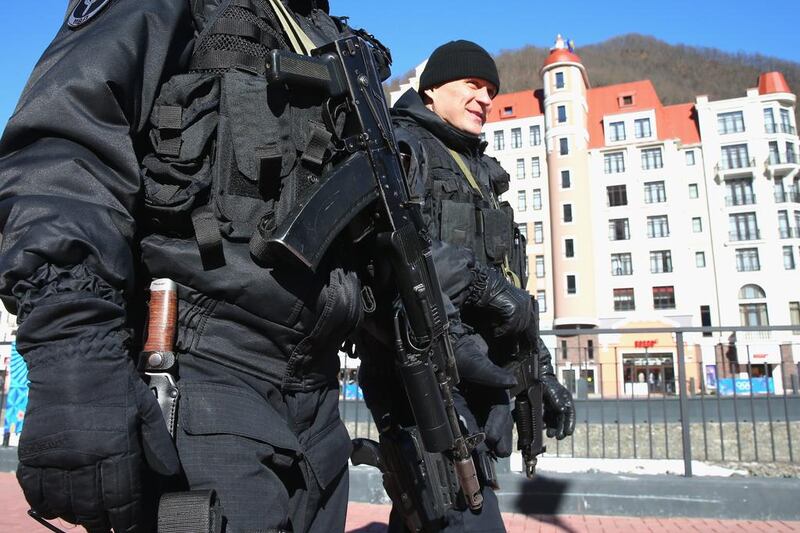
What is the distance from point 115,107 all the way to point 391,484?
6.40 ft

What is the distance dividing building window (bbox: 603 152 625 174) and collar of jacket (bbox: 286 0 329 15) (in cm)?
4669

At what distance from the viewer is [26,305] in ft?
3.83

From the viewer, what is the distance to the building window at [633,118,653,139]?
46.2 m

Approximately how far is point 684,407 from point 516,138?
4412 cm

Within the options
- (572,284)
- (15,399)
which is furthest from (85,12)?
(572,284)

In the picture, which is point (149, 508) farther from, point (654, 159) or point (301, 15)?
point (654, 159)

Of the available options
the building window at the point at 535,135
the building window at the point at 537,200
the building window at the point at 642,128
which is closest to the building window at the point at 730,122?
the building window at the point at 642,128

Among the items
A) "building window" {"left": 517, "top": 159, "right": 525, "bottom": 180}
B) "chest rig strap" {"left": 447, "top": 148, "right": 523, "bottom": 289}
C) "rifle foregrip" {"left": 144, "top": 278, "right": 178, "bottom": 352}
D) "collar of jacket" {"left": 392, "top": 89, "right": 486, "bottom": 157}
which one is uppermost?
"building window" {"left": 517, "top": 159, "right": 525, "bottom": 180}

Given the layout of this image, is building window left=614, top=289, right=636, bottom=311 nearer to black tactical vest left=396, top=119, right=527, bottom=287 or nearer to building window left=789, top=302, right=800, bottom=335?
building window left=789, top=302, right=800, bottom=335

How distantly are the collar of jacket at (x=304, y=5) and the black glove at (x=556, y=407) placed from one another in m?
2.39

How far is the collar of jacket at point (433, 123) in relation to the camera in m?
3.47

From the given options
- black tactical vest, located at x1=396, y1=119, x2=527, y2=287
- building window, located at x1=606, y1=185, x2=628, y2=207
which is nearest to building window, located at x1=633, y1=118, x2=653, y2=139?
building window, located at x1=606, y1=185, x2=628, y2=207

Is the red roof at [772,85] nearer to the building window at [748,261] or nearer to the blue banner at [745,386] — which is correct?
the building window at [748,261]

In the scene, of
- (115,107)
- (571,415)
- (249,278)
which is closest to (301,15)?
(115,107)
